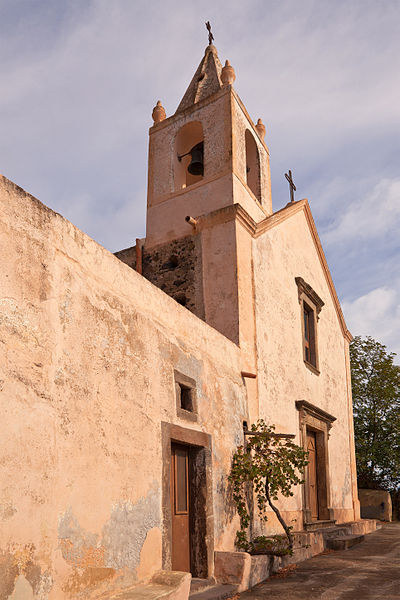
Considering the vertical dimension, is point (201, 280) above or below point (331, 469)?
above

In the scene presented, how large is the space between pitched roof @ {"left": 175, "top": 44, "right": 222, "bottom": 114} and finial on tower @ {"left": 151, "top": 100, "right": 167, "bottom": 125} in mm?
362

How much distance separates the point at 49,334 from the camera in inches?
159

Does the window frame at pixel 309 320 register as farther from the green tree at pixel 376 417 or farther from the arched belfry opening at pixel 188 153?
the green tree at pixel 376 417

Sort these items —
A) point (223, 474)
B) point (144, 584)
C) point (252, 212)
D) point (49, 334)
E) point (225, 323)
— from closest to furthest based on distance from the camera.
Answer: point (49, 334), point (144, 584), point (223, 474), point (225, 323), point (252, 212)

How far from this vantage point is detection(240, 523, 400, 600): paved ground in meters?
5.55

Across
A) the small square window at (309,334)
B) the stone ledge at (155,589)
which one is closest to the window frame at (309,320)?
the small square window at (309,334)

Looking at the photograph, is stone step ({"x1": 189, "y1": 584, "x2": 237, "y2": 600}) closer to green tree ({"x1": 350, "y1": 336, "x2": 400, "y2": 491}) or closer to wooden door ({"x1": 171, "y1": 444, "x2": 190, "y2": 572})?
wooden door ({"x1": 171, "y1": 444, "x2": 190, "y2": 572})

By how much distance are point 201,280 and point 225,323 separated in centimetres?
88

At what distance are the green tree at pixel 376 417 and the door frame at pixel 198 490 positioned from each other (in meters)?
13.2

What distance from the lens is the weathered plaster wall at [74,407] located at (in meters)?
3.56

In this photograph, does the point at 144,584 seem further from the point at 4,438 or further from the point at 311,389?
the point at 311,389

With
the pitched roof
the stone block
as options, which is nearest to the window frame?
the pitched roof

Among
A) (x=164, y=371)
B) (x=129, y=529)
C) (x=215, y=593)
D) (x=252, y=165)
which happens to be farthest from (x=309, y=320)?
(x=129, y=529)

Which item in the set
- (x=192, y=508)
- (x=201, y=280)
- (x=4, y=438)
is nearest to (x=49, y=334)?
(x=4, y=438)
